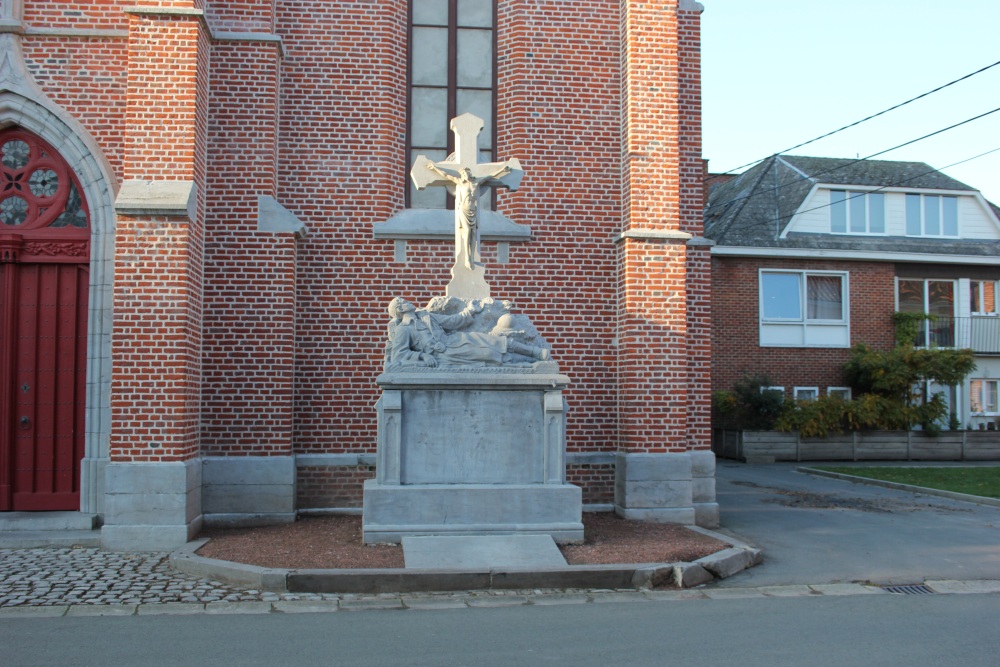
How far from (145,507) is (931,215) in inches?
1004

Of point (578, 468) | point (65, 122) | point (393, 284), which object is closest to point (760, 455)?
point (578, 468)

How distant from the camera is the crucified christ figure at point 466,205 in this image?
406 inches

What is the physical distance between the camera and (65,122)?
10.6 m

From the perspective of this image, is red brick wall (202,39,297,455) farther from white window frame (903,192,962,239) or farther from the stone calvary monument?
white window frame (903,192,962,239)

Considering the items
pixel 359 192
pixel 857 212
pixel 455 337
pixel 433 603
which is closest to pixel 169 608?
pixel 433 603

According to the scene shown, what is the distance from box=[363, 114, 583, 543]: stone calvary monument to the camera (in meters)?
9.26

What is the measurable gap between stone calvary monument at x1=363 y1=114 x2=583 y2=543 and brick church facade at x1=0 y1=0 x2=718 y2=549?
2.03 m

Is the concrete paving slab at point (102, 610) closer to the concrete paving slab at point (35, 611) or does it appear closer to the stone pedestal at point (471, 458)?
the concrete paving slab at point (35, 611)

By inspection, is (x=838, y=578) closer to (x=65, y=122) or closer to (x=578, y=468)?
(x=578, y=468)

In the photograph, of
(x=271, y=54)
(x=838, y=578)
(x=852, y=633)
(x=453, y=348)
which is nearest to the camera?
(x=852, y=633)

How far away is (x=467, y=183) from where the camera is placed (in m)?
10.4

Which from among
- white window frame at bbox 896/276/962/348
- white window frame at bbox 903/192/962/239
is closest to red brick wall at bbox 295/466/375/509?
white window frame at bbox 896/276/962/348

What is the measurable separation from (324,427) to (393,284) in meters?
2.10

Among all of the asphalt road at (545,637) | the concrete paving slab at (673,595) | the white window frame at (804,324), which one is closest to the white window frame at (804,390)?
the white window frame at (804,324)
